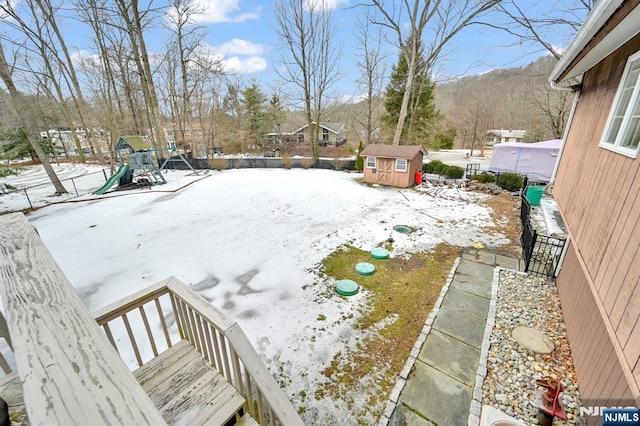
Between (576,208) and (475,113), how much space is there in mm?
27500

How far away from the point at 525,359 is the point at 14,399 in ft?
16.0

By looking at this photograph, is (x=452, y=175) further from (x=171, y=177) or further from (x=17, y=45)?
(x=17, y=45)

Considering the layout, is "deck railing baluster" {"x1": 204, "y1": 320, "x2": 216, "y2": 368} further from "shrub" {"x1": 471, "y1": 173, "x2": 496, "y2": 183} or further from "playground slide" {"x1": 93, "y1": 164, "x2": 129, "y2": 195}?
"shrub" {"x1": 471, "y1": 173, "x2": 496, "y2": 183}

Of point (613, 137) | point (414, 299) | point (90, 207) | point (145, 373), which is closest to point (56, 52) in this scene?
point (90, 207)

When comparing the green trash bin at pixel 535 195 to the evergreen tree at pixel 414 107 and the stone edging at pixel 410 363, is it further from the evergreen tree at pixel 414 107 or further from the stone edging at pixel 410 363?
the evergreen tree at pixel 414 107

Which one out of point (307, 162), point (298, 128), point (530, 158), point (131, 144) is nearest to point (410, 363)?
point (131, 144)

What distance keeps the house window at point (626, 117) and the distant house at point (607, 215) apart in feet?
0.03

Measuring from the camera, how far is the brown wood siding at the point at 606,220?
2.05 meters

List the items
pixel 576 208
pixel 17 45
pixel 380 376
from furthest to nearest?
pixel 17 45 < pixel 576 208 < pixel 380 376

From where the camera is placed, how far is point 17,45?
1141 cm

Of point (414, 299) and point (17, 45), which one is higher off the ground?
point (17, 45)

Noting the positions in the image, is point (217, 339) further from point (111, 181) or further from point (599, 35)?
point (111, 181)

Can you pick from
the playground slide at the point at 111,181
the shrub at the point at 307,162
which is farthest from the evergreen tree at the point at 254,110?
the playground slide at the point at 111,181

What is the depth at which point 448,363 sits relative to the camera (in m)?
3.48
